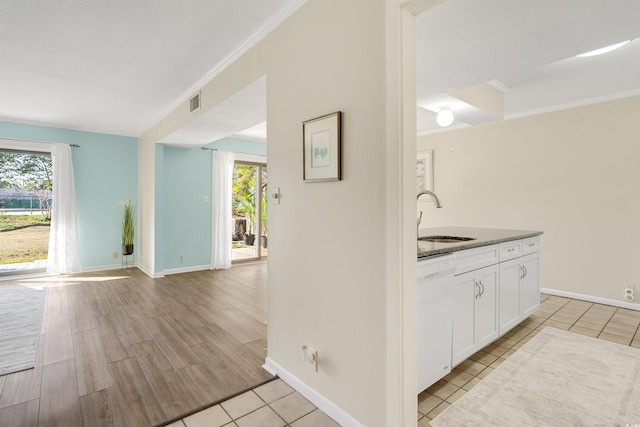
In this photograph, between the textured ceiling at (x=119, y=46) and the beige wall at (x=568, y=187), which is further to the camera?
the beige wall at (x=568, y=187)

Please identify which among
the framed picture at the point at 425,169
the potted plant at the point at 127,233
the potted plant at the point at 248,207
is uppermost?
the framed picture at the point at 425,169

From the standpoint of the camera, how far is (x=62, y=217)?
200 inches

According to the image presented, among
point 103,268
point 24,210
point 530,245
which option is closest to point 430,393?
point 530,245

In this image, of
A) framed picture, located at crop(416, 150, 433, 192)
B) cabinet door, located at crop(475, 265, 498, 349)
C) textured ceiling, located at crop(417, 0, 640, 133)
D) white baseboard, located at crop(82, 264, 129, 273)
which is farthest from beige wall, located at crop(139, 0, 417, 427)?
white baseboard, located at crop(82, 264, 129, 273)

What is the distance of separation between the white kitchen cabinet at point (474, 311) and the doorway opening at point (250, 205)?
4478 millimetres

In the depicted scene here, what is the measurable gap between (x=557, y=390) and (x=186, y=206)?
5.32m

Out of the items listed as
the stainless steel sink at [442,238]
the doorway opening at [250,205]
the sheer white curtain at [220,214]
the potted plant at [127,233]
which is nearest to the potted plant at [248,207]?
the doorway opening at [250,205]

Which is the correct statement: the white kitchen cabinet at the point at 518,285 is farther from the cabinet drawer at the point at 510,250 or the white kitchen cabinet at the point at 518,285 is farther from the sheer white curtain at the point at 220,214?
the sheer white curtain at the point at 220,214

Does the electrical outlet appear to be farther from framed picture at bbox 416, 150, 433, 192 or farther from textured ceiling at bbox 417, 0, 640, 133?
framed picture at bbox 416, 150, 433, 192

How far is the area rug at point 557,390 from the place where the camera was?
1.76 metres

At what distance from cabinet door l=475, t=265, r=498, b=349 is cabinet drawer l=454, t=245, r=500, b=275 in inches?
2.2

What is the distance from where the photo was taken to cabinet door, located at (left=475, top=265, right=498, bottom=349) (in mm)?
2385

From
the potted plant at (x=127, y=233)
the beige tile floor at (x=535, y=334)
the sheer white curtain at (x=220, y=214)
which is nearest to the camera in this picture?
the beige tile floor at (x=535, y=334)

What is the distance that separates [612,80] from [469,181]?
1.96 metres
